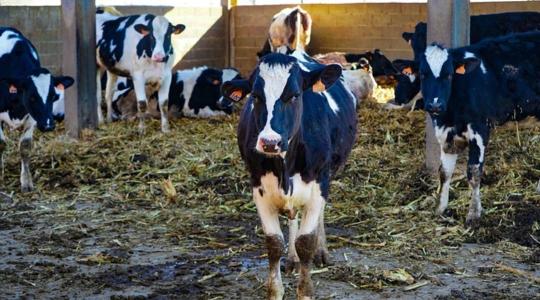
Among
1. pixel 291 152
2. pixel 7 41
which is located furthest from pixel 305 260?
pixel 7 41

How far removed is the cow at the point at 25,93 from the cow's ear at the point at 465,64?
4.00 m

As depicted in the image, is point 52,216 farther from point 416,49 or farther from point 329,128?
point 416,49

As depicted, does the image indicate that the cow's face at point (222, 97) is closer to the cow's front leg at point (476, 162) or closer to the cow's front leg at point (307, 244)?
the cow's front leg at point (476, 162)

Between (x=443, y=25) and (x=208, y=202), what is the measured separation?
2.99 m

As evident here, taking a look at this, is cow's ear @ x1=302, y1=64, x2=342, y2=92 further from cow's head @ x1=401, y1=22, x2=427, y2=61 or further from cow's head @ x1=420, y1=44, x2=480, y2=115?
cow's head @ x1=401, y1=22, x2=427, y2=61

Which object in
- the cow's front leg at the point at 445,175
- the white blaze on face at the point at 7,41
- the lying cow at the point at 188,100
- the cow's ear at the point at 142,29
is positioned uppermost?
the cow's ear at the point at 142,29

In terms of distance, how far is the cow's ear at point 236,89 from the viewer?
19.2ft

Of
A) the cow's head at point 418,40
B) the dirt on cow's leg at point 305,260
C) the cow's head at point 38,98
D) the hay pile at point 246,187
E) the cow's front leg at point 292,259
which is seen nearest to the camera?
the dirt on cow's leg at point 305,260

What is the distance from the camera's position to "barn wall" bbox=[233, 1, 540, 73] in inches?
656

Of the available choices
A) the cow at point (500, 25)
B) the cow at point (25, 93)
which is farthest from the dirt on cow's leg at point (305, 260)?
the cow at point (500, 25)

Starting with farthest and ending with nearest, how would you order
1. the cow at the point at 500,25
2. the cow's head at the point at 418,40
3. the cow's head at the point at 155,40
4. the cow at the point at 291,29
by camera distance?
the cow at the point at 291,29, the cow at the point at 500,25, the cow's head at the point at 418,40, the cow's head at the point at 155,40

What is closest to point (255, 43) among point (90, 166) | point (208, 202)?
point (90, 166)

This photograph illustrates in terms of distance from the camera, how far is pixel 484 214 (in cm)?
845

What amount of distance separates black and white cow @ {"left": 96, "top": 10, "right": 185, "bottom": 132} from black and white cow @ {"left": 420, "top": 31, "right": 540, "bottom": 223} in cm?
527
